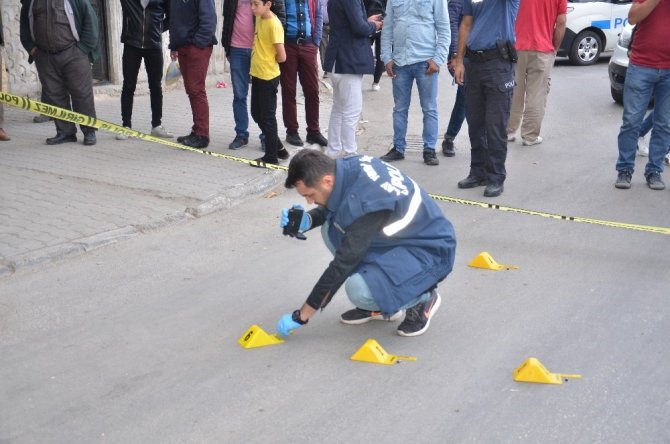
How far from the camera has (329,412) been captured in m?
3.98

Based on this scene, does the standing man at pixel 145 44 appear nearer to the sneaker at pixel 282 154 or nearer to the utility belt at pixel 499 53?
the sneaker at pixel 282 154

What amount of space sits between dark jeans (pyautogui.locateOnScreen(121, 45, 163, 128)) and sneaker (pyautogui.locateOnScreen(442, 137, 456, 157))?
323 centimetres

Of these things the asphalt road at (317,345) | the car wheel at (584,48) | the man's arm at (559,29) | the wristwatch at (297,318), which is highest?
the man's arm at (559,29)

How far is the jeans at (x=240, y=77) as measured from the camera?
354 inches

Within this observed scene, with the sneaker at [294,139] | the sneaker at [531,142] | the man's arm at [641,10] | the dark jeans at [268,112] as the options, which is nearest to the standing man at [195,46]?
the dark jeans at [268,112]

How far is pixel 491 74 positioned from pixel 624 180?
1647 mm

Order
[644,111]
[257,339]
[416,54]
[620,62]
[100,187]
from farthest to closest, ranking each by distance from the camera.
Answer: [620,62]
[416,54]
[644,111]
[100,187]
[257,339]

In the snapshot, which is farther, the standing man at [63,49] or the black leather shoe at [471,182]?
the standing man at [63,49]

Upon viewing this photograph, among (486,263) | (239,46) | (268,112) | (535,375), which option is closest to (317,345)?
(535,375)

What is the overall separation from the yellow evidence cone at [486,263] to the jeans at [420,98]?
123 inches

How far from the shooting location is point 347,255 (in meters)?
4.40

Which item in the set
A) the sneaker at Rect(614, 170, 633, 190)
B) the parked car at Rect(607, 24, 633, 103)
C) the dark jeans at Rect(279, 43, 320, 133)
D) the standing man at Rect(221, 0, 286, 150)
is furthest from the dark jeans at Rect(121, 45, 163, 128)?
the parked car at Rect(607, 24, 633, 103)

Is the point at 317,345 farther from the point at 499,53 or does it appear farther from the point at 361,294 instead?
the point at 499,53

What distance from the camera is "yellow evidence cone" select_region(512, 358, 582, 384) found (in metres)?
4.23
